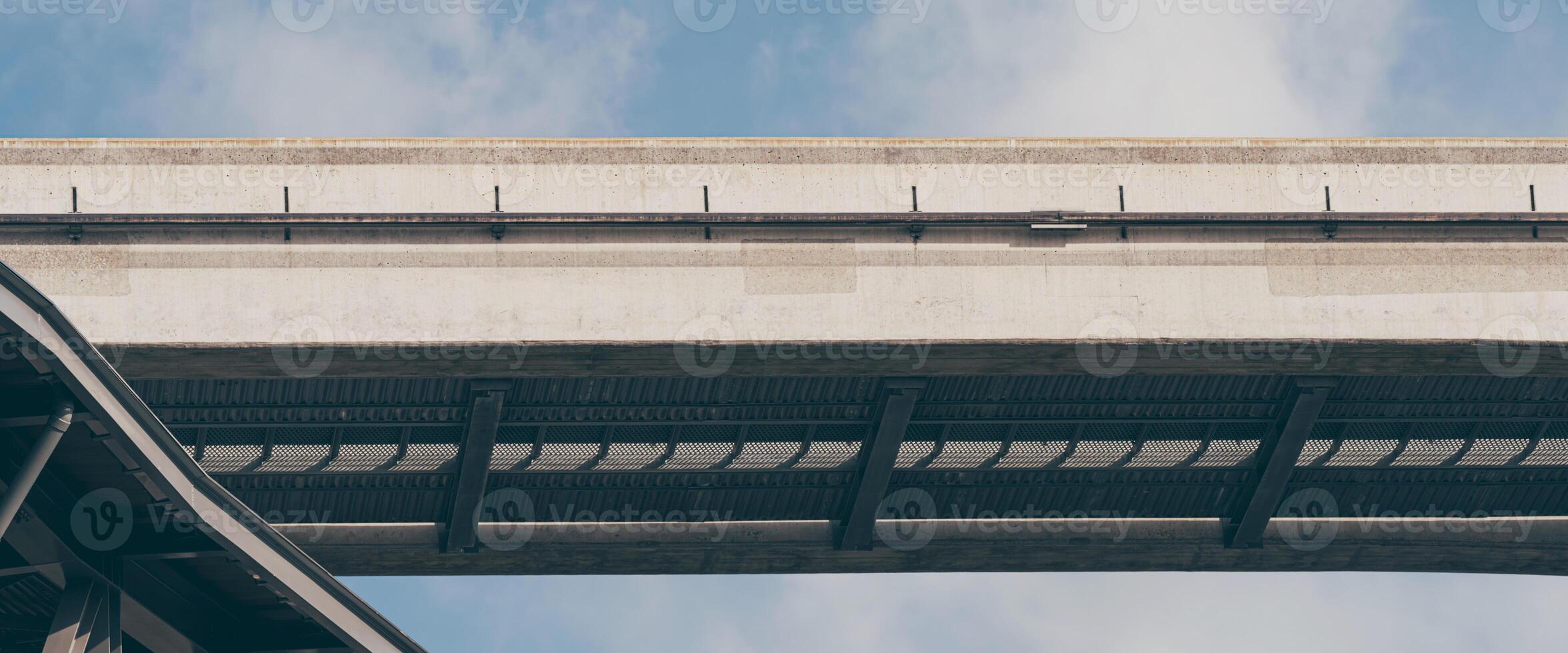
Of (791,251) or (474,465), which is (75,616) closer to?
(474,465)

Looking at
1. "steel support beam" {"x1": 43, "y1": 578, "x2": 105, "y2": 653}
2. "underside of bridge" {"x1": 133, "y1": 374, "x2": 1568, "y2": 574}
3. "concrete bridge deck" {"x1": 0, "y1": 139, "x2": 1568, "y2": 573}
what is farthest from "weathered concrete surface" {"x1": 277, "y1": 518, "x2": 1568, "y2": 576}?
"steel support beam" {"x1": 43, "y1": 578, "x2": 105, "y2": 653}

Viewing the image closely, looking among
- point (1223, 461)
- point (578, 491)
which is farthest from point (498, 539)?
point (1223, 461)

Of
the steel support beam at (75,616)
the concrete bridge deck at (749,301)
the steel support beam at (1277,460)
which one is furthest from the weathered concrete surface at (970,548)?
the steel support beam at (75,616)

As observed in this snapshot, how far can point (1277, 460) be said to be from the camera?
23141 millimetres

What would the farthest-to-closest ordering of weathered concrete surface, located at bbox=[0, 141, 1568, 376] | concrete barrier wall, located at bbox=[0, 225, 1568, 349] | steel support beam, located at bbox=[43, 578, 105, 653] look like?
weathered concrete surface, located at bbox=[0, 141, 1568, 376]
concrete barrier wall, located at bbox=[0, 225, 1568, 349]
steel support beam, located at bbox=[43, 578, 105, 653]

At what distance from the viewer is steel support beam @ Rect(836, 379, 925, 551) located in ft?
70.6

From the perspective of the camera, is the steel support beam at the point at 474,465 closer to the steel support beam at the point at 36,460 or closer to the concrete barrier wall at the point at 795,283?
the concrete barrier wall at the point at 795,283

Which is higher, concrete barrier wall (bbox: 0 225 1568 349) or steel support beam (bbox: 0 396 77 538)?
concrete barrier wall (bbox: 0 225 1568 349)

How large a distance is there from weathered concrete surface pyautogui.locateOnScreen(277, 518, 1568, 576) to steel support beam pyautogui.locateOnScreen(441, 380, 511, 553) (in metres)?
0.27

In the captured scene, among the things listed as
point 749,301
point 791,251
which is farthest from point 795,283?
point 749,301

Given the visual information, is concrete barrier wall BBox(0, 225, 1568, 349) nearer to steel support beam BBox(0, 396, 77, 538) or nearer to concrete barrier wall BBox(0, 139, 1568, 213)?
concrete barrier wall BBox(0, 139, 1568, 213)

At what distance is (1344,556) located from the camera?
82.8 feet

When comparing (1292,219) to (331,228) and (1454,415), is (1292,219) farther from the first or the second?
(331,228)

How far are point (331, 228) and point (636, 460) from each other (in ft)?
16.3
